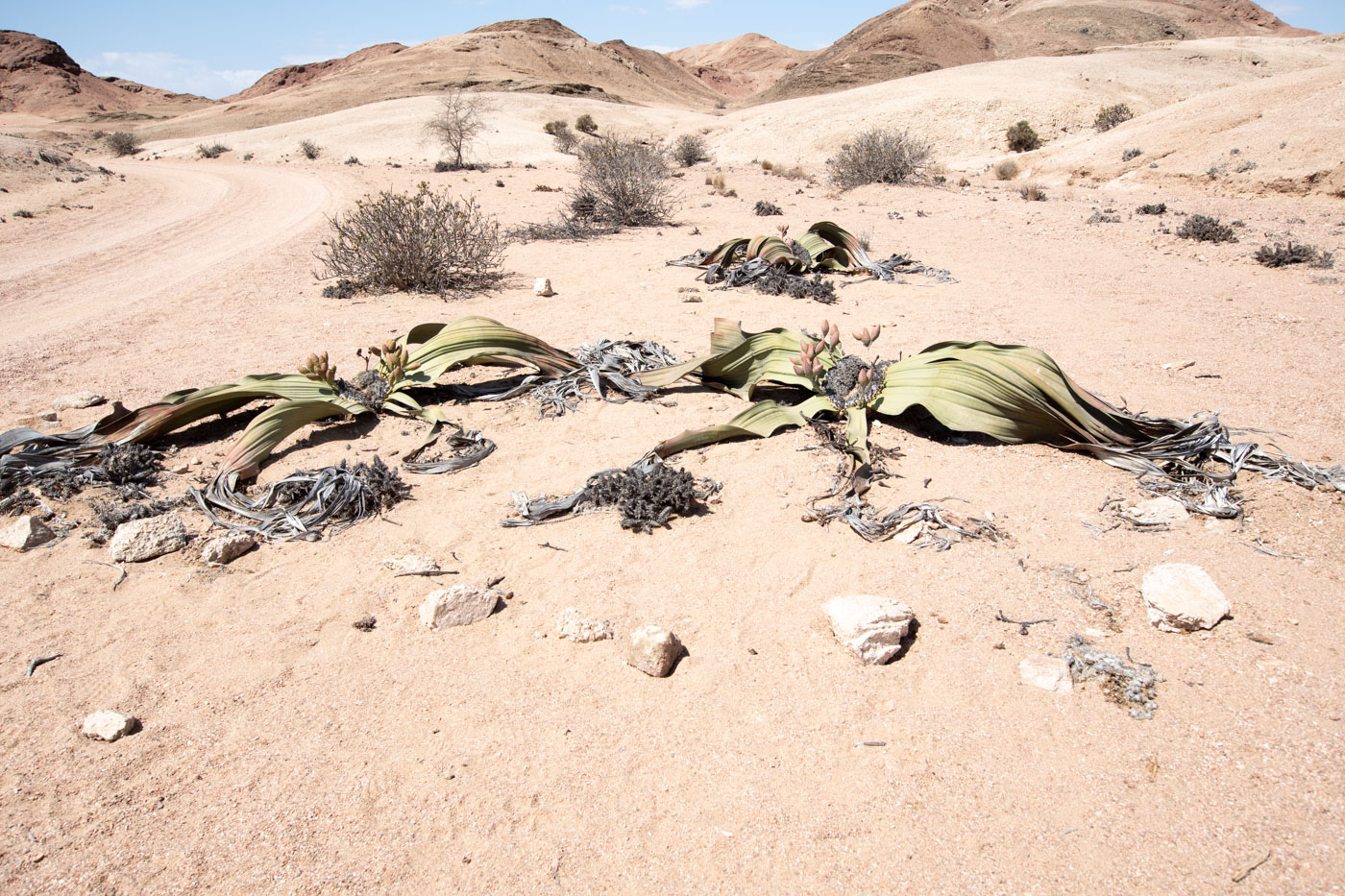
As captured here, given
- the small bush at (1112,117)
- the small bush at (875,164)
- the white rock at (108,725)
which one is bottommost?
the white rock at (108,725)

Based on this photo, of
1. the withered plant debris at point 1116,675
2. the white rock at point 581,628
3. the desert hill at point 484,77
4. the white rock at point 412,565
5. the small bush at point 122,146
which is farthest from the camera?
the desert hill at point 484,77

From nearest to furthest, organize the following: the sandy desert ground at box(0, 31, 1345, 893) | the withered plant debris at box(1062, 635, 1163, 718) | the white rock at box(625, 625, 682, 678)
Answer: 1. the sandy desert ground at box(0, 31, 1345, 893)
2. the withered plant debris at box(1062, 635, 1163, 718)
3. the white rock at box(625, 625, 682, 678)

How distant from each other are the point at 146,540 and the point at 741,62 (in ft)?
290

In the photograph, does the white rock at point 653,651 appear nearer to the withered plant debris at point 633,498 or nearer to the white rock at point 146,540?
the withered plant debris at point 633,498

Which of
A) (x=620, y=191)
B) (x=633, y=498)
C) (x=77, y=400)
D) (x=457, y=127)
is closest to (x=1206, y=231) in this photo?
(x=620, y=191)

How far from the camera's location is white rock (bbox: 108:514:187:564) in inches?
113

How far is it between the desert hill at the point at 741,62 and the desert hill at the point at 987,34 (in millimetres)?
19627

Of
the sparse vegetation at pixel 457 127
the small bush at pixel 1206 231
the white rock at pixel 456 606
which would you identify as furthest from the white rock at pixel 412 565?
the sparse vegetation at pixel 457 127

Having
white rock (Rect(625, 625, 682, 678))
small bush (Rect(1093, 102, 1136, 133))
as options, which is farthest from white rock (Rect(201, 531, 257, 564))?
small bush (Rect(1093, 102, 1136, 133))

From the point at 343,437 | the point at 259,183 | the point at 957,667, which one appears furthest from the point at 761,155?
the point at 957,667

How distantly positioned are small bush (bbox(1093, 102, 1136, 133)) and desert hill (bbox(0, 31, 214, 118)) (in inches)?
2155

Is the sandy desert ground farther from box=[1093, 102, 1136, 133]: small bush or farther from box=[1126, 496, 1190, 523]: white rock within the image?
box=[1093, 102, 1136, 133]: small bush

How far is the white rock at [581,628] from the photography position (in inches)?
96.0

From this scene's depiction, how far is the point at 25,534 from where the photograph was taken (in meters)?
2.93
